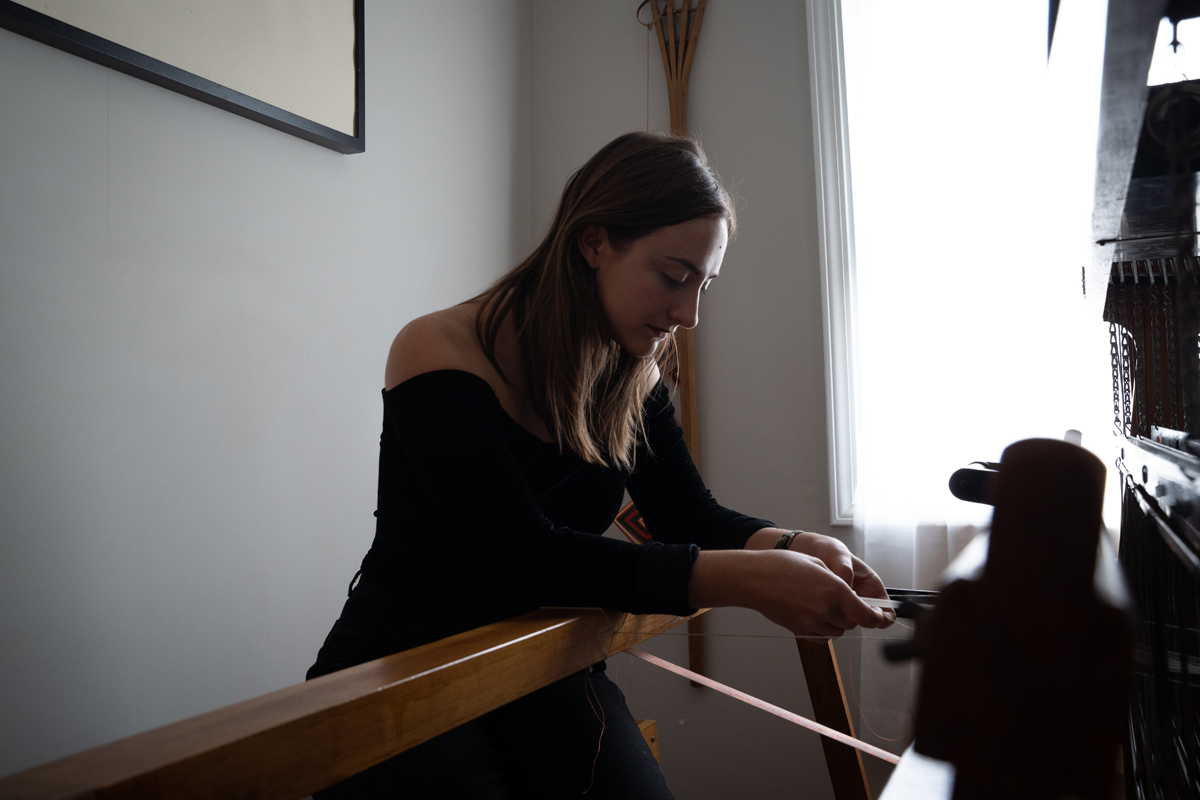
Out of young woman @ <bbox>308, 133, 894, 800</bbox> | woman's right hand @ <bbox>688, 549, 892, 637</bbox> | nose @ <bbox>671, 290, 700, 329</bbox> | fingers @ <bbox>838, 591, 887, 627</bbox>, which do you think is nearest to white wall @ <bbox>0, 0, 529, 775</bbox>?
young woman @ <bbox>308, 133, 894, 800</bbox>

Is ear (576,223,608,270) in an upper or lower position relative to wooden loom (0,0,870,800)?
upper

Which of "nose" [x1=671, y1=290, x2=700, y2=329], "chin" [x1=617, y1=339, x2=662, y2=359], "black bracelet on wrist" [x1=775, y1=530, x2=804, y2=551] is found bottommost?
"black bracelet on wrist" [x1=775, y1=530, x2=804, y2=551]

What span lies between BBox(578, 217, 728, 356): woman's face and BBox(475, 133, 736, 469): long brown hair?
12 mm

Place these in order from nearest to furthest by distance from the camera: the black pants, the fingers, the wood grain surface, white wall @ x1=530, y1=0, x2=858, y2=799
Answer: the fingers, the black pants, the wood grain surface, white wall @ x1=530, y1=0, x2=858, y2=799

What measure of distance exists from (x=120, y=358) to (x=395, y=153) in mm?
874

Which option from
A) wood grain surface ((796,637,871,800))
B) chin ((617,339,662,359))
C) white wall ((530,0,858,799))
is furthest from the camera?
white wall ((530,0,858,799))

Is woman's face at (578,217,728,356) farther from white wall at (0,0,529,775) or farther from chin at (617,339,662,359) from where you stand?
white wall at (0,0,529,775)

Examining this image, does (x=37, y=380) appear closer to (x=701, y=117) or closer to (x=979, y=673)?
(x=979, y=673)

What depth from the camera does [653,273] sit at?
1039 millimetres

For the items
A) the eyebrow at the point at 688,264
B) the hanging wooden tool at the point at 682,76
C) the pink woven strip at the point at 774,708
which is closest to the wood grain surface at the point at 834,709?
the pink woven strip at the point at 774,708

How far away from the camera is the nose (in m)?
1.06

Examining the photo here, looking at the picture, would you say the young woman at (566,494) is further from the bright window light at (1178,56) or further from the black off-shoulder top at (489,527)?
the bright window light at (1178,56)

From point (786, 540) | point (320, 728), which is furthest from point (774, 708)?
point (320, 728)

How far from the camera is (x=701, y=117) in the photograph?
2260mm
